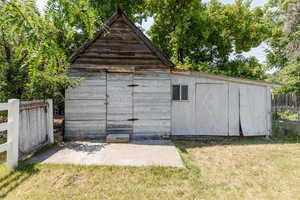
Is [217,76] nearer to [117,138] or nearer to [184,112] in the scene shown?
[184,112]

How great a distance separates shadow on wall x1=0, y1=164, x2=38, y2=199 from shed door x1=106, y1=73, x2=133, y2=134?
2.68 m

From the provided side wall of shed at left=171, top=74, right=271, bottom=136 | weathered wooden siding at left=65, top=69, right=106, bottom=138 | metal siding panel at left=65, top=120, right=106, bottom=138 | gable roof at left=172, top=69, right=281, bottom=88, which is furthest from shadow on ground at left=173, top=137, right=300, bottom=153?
weathered wooden siding at left=65, top=69, right=106, bottom=138

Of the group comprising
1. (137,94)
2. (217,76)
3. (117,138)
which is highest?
(217,76)

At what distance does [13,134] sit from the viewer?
11.2 feet

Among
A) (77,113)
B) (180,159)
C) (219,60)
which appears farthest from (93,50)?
(219,60)

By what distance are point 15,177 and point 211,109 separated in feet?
19.8

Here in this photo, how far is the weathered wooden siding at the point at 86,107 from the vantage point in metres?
5.75

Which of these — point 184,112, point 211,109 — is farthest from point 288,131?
point 184,112

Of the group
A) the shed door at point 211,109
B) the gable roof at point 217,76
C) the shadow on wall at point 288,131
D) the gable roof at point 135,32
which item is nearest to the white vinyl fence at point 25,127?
the gable roof at point 135,32

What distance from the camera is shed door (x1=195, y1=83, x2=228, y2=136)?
6.29 metres

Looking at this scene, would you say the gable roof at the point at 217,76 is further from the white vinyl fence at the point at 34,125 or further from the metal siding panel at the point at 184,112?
the white vinyl fence at the point at 34,125

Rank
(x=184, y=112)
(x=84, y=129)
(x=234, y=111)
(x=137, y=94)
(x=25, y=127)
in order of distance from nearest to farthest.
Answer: (x=25, y=127) < (x=84, y=129) < (x=137, y=94) < (x=184, y=112) < (x=234, y=111)

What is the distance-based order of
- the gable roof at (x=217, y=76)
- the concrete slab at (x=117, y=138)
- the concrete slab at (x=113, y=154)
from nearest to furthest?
the concrete slab at (x=113, y=154)
the concrete slab at (x=117, y=138)
the gable roof at (x=217, y=76)

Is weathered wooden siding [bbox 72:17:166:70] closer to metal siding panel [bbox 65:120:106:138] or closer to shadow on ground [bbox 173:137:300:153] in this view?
metal siding panel [bbox 65:120:106:138]
